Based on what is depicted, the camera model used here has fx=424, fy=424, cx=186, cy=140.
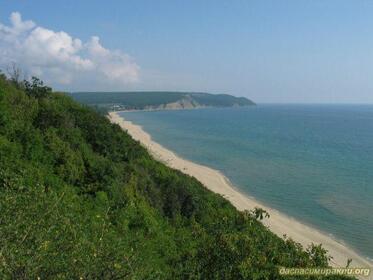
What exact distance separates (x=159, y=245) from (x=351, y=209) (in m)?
30.6

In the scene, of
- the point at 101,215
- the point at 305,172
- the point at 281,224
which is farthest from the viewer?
the point at 305,172

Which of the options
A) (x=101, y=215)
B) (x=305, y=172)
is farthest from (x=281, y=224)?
(x=305, y=172)

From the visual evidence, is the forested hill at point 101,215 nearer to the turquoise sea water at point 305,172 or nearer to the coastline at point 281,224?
the coastline at point 281,224

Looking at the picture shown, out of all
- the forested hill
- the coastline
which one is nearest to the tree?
the forested hill

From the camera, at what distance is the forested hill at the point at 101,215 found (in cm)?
813

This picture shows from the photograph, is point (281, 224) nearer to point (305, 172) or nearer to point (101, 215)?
point (101, 215)

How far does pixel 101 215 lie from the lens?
19.2 m

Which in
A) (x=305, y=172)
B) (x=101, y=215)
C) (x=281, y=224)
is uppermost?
(x=101, y=215)

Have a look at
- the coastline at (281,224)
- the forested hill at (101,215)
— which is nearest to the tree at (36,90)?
the forested hill at (101,215)

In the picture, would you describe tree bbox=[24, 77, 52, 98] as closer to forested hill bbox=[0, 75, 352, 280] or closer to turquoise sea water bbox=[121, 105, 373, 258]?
forested hill bbox=[0, 75, 352, 280]

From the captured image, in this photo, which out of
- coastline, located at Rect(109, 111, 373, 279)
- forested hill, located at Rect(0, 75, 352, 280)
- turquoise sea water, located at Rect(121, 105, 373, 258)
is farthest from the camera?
turquoise sea water, located at Rect(121, 105, 373, 258)

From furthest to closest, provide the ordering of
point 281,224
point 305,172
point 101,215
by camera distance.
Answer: point 305,172 < point 281,224 < point 101,215

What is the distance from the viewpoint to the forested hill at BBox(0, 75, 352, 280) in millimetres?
8133

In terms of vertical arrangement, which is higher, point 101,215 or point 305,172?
point 101,215
